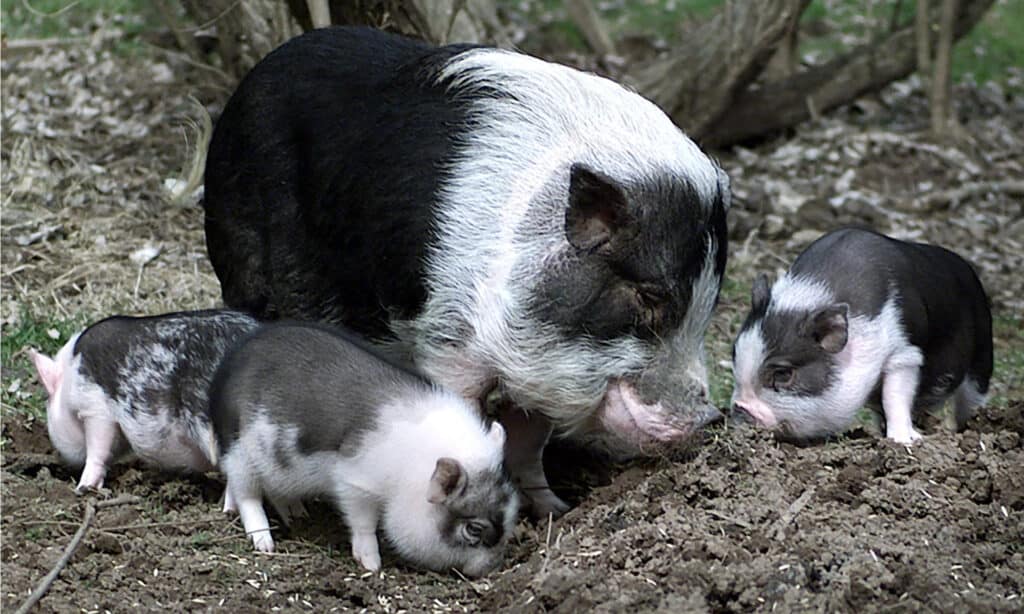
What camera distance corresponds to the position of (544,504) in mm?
5539

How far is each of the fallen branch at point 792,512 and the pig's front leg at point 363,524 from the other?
135 cm

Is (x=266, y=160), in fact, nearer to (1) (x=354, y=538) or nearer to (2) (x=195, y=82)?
(1) (x=354, y=538)

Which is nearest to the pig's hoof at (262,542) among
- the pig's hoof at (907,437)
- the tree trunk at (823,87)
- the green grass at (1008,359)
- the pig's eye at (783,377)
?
the pig's eye at (783,377)

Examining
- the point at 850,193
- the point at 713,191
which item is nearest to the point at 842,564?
the point at 713,191

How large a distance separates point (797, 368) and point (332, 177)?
198cm

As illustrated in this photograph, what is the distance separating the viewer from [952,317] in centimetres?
584

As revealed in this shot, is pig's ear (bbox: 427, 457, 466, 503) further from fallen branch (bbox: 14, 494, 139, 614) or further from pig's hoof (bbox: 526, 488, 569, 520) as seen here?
fallen branch (bbox: 14, 494, 139, 614)

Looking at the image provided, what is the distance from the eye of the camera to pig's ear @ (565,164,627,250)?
487 centimetres

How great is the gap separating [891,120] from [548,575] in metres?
8.60

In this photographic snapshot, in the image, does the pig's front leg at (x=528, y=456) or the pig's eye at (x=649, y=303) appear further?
the pig's front leg at (x=528, y=456)

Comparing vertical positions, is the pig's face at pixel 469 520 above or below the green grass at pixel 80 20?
above

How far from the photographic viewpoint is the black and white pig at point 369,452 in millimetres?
4789

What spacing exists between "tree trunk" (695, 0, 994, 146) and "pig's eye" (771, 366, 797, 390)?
5.67 metres

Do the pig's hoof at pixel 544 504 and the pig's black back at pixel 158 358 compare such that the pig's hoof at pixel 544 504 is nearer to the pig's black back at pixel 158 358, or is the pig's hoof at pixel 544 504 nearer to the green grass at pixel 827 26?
the pig's black back at pixel 158 358
